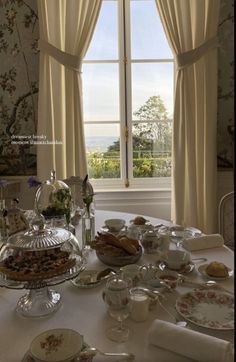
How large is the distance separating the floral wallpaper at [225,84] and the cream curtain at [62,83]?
1065 millimetres

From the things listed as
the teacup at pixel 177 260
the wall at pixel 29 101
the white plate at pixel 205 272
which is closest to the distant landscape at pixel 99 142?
the wall at pixel 29 101

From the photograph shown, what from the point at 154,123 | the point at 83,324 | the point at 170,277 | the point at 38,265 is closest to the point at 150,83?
the point at 154,123

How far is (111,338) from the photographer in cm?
91

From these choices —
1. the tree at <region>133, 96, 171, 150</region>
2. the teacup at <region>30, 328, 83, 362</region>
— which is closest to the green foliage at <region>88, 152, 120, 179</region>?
the tree at <region>133, 96, 171, 150</region>

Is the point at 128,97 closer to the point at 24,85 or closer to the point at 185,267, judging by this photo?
the point at 24,85

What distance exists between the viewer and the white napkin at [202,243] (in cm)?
155

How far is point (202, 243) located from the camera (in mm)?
1562

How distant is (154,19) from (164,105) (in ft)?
2.46

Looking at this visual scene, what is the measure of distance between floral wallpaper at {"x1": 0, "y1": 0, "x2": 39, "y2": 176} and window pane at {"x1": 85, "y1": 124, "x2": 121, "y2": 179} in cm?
51

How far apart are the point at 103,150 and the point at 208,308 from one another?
2264 millimetres

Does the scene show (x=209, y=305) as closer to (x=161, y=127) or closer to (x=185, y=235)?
(x=185, y=235)

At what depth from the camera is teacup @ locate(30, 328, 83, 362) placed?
2.66 feet

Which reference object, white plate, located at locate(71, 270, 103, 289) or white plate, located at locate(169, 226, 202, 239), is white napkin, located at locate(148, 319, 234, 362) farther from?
white plate, located at locate(169, 226, 202, 239)

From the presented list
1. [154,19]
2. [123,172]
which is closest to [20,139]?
[123,172]
